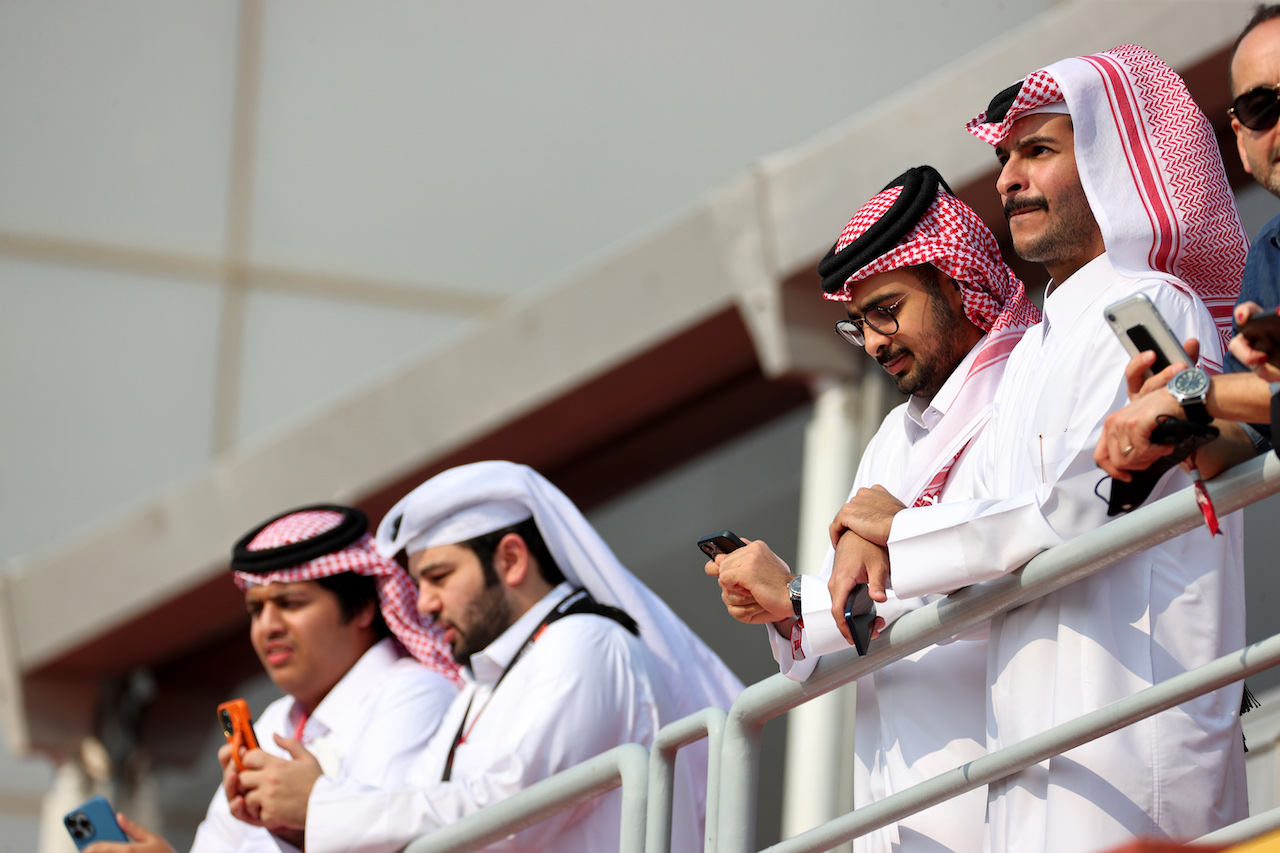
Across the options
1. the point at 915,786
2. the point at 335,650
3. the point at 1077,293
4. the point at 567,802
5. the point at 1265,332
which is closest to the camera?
the point at 1265,332

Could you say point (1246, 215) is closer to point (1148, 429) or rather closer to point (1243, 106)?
point (1243, 106)

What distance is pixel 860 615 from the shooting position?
105 inches

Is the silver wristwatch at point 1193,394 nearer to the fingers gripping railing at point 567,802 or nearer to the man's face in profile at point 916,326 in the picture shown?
the man's face in profile at point 916,326

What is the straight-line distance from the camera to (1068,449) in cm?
262

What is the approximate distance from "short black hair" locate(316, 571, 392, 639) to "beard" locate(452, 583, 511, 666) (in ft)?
2.61

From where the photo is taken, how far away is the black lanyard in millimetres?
4059

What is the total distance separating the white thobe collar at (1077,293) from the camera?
2.84 metres

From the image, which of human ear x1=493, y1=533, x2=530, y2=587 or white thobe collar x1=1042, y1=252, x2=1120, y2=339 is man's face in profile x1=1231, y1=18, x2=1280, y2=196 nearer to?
white thobe collar x1=1042, y1=252, x2=1120, y2=339

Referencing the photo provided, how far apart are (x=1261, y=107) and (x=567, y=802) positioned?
1763 mm

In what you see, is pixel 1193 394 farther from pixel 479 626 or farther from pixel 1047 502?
pixel 479 626

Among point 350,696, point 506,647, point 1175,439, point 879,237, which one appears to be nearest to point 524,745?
point 506,647

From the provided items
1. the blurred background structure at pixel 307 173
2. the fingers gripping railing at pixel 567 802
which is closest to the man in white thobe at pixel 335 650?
the fingers gripping railing at pixel 567 802

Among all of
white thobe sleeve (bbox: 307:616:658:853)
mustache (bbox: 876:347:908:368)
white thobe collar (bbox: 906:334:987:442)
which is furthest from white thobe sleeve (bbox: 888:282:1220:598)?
white thobe sleeve (bbox: 307:616:658:853)

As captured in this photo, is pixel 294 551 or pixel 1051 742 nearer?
pixel 1051 742
